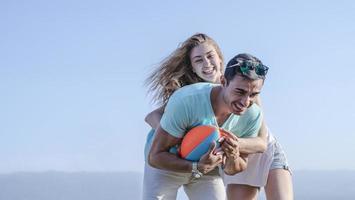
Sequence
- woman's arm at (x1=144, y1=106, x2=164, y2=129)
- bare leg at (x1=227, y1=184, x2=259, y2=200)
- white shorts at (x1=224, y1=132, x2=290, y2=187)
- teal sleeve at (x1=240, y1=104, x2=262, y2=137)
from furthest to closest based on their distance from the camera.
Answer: bare leg at (x1=227, y1=184, x2=259, y2=200), white shorts at (x1=224, y1=132, x2=290, y2=187), woman's arm at (x1=144, y1=106, x2=164, y2=129), teal sleeve at (x1=240, y1=104, x2=262, y2=137)

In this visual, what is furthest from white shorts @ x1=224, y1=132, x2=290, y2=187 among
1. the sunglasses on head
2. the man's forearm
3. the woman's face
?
the sunglasses on head

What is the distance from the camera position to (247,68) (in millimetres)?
7934

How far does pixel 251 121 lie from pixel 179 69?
1.40 meters

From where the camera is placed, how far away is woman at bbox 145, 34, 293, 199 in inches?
365

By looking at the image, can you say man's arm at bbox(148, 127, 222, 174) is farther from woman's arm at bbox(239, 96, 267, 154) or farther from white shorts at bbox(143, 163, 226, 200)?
white shorts at bbox(143, 163, 226, 200)

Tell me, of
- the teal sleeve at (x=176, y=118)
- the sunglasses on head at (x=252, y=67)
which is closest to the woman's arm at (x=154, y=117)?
the teal sleeve at (x=176, y=118)

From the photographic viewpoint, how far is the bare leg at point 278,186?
9.46 m

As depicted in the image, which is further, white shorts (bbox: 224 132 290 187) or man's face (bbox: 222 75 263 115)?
white shorts (bbox: 224 132 290 187)

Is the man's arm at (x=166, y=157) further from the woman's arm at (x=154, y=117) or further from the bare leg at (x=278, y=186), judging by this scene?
the bare leg at (x=278, y=186)

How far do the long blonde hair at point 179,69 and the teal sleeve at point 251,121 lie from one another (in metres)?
1.02

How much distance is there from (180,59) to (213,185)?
59.7 inches

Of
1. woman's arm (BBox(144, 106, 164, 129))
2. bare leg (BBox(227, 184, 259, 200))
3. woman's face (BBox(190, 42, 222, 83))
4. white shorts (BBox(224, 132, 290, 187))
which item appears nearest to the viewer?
woman's arm (BBox(144, 106, 164, 129))

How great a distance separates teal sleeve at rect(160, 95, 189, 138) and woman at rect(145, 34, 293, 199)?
37.3 inches

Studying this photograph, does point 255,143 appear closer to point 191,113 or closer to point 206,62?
point 191,113
